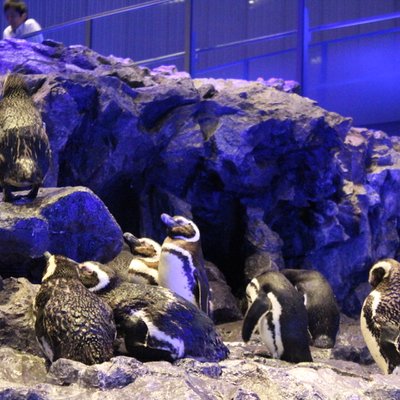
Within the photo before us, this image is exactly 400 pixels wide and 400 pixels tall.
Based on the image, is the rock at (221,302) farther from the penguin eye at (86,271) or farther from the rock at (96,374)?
the rock at (96,374)

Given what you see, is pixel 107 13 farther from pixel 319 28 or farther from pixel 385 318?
pixel 385 318

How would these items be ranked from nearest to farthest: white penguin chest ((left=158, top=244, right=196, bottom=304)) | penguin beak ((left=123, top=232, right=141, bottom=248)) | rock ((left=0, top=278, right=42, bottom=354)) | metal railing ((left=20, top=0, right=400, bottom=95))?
rock ((left=0, top=278, right=42, bottom=354)), white penguin chest ((left=158, top=244, right=196, bottom=304)), penguin beak ((left=123, top=232, right=141, bottom=248)), metal railing ((left=20, top=0, right=400, bottom=95))

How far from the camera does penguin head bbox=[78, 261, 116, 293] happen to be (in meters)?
3.39

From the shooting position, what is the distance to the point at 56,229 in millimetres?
4164

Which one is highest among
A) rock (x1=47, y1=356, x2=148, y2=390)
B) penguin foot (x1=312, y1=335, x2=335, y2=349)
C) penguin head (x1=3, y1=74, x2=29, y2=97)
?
penguin head (x1=3, y1=74, x2=29, y2=97)

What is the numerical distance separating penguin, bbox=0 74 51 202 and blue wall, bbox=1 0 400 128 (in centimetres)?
375

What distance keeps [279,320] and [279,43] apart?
3994mm

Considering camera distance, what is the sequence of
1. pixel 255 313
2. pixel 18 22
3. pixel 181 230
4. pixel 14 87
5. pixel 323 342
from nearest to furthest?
1. pixel 14 87
2. pixel 255 313
3. pixel 181 230
4. pixel 323 342
5. pixel 18 22

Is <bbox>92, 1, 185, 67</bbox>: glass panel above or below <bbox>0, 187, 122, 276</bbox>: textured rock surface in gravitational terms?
above

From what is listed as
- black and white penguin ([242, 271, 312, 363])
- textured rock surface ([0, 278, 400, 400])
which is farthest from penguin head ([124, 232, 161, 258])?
textured rock surface ([0, 278, 400, 400])

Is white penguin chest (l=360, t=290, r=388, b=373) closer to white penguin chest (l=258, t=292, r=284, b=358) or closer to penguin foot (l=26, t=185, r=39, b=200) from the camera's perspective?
white penguin chest (l=258, t=292, r=284, b=358)

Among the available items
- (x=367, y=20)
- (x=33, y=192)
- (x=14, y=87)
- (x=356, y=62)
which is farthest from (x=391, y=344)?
(x=367, y=20)

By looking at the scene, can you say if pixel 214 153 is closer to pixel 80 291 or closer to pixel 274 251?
pixel 274 251

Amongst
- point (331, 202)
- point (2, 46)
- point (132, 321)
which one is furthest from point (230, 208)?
point (132, 321)
